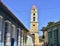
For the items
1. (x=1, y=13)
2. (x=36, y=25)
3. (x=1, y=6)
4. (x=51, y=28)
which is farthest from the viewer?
(x=36, y=25)

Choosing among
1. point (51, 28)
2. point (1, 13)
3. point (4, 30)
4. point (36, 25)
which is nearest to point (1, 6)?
point (1, 13)

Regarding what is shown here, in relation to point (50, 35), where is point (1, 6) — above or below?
above

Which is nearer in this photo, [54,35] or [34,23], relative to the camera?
[54,35]

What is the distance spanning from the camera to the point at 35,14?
2827 inches

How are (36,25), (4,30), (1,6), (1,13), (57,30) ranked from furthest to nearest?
(36,25) → (57,30) → (4,30) → (1,13) → (1,6)

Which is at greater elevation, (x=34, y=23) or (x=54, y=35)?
(x=34, y=23)

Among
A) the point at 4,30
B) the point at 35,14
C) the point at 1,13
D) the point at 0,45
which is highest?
the point at 35,14

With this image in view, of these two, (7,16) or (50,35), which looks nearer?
(7,16)

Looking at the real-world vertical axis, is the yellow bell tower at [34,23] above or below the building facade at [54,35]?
above

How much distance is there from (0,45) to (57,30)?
38.8ft

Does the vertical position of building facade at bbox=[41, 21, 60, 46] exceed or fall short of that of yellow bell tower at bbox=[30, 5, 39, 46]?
it falls short

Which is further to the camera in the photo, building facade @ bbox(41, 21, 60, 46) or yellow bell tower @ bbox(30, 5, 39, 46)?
yellow bell tower @ bbox(30, 5, 39, 46)

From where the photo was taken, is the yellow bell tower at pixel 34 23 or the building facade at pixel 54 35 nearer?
the building facade at pixel 54 35

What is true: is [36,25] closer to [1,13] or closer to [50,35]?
[50,35]
